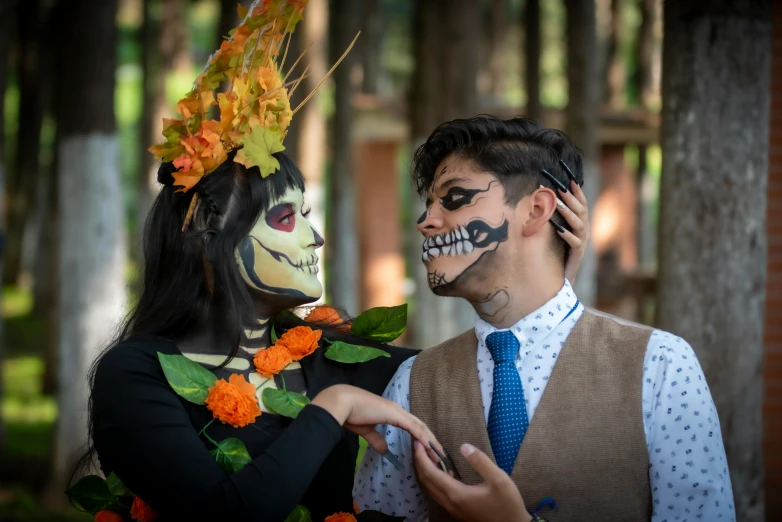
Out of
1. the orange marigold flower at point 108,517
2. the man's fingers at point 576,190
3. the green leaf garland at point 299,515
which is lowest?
the orange marigold flower at point 108,517

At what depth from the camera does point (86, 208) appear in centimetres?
615

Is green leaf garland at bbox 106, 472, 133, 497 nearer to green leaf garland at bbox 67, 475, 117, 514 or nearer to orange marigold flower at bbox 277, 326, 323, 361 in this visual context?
green leaf garland at bbox 67, 475, 117, 514

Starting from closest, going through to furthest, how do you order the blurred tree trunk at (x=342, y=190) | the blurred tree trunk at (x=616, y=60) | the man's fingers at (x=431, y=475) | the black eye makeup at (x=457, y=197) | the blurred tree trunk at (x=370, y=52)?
the man's fingers at (x=431, y=475) → the black eye makeup at (x=457, y=197) → the blurred tree trunk at (x=342, y=190) → the blurred tree trunk at (x=616, y=60) → the blurred tree trunk at (x=370, y=52)

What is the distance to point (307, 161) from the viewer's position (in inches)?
337

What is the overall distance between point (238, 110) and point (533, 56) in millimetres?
5625

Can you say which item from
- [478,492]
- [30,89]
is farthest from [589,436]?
[30,89]

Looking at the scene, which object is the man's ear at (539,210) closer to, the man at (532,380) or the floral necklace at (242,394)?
the man at (532,380)

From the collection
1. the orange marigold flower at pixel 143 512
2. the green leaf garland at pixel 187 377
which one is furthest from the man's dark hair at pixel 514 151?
the orange marigold flower at pixel 143 512

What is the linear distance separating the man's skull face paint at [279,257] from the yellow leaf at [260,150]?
109mm

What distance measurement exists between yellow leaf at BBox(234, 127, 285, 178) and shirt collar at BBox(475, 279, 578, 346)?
786 mm

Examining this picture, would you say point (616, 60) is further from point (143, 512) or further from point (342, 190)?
point (143, 512)

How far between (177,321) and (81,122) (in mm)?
3934

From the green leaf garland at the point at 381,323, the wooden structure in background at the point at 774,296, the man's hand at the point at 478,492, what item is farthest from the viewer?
the wooden structure in background at the point at 774,296

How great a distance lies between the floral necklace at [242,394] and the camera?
2398 mm
